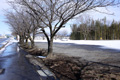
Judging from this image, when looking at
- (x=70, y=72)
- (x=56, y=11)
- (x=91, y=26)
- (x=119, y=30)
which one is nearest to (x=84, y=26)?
(x=91, y=26)

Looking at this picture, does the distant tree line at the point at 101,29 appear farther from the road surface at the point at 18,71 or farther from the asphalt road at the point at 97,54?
the road surface at the point at 18,71

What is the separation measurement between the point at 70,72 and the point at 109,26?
4718cm

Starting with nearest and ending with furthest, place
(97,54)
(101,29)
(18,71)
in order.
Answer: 1. (18,71)
2. (97,54)
3. (101,29)

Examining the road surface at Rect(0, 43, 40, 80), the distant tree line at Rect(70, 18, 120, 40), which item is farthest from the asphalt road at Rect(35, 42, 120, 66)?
the distant tree line at Rect(70, 18, 120, 40)

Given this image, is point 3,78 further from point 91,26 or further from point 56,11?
point 91,26

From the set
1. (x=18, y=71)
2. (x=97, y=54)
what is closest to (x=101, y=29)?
(x=97, y=54)

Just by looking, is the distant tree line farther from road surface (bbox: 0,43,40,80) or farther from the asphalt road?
road surface (bbox: 0,43,40,80)

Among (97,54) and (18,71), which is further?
(97,54)

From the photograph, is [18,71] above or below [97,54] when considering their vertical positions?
below

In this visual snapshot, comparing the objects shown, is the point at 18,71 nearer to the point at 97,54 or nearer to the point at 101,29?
the point at 97,54

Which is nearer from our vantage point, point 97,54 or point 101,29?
point 97,54

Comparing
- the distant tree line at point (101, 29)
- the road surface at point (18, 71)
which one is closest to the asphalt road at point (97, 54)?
the road surface at point (18, 71)

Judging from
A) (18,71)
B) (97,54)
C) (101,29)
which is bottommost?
(18,71)

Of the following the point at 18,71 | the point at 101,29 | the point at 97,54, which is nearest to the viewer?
the point at 18,71
